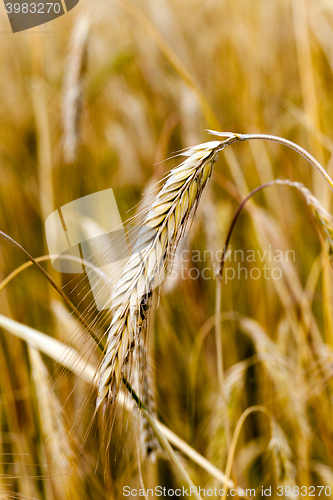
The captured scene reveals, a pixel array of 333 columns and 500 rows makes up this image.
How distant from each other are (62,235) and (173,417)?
393 millimetres

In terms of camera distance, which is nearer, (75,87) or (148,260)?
(148,260)

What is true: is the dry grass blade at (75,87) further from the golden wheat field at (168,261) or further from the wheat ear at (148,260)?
the wheat ear at (148,260)

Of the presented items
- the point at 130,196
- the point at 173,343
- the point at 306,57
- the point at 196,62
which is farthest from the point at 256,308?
the point at 196,62

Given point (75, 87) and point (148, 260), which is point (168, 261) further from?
point (75, 87)

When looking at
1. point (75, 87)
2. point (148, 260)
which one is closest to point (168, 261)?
point (148, 260)

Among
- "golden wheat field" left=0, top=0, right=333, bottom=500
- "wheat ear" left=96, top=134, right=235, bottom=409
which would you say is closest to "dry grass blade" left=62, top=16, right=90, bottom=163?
"golden wheat field" left=0, top=0, right=333, bottom=500

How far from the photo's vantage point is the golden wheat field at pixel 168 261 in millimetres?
305

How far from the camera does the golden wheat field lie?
0.30 m

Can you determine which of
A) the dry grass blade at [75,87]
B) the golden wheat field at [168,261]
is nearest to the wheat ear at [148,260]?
the golden wheat field at [168,261]

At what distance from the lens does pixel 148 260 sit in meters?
0.21

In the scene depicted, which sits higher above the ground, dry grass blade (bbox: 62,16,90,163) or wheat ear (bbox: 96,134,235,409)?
dry grass blade (bbox: 62,16,90,163)

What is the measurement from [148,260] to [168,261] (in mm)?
35

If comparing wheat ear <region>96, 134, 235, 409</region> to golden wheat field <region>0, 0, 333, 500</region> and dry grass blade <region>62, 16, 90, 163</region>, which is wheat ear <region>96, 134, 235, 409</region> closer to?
golden wheat field <region>0, 0, 333, 500</region>

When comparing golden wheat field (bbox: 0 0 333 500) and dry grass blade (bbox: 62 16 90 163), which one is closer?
golden wheat field (bbox: 0 0 333 500)
